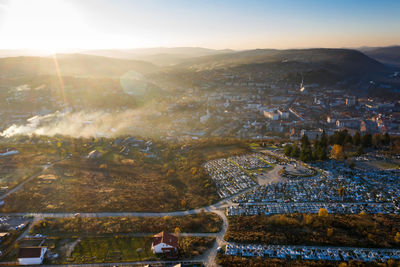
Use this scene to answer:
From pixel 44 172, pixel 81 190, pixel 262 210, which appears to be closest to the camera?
pixel 262 210

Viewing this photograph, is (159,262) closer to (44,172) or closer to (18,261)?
(18,261)

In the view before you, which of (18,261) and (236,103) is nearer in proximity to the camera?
(18,261)

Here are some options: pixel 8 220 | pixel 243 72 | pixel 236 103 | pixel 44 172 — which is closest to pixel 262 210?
pixel 8 220

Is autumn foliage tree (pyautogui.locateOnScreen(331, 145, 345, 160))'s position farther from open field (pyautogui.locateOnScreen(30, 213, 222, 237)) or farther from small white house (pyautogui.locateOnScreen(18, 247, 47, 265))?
small white house (pyautogui.locateOnScreen(18, 247, 47, 265))

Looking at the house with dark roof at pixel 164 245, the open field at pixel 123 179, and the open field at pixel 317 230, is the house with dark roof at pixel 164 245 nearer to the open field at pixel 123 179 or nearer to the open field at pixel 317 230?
the open field at pixel 317 230

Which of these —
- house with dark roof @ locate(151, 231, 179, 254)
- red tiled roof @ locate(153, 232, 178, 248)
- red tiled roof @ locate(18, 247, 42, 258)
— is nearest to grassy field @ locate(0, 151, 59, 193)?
red tiled roof @ locate(18, 247, 42, 258)

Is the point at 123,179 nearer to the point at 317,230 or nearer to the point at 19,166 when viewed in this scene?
the point at 19,166

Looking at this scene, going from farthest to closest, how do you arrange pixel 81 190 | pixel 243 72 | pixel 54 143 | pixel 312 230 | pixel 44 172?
pixel 243 72
pixel 54 143
pixel 44 172
pixel 81 190
pixel 312 230
